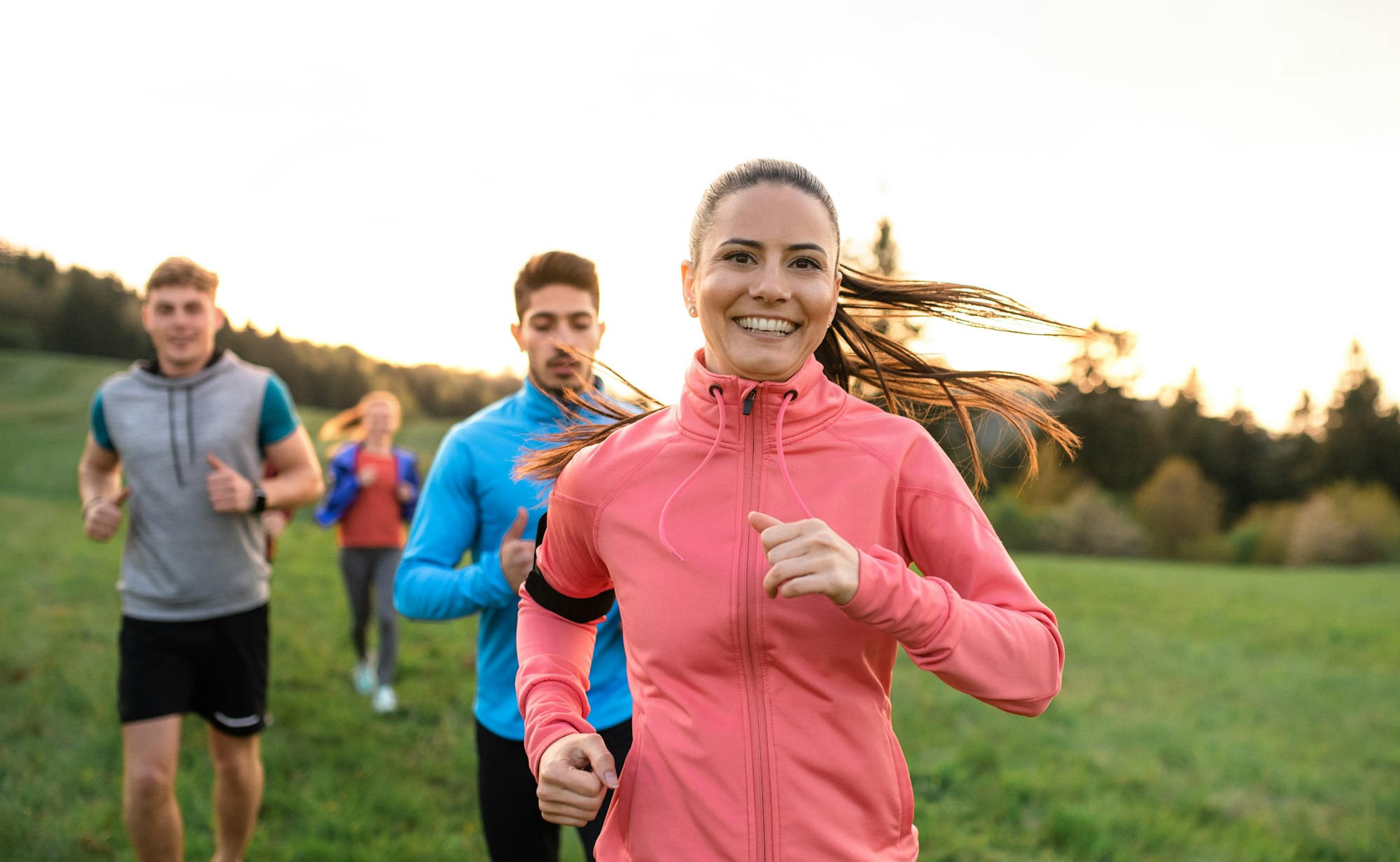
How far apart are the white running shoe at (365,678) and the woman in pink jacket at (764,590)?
582 cm

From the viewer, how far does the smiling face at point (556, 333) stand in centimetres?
317

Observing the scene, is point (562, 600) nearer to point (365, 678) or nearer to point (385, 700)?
point (385, 700)

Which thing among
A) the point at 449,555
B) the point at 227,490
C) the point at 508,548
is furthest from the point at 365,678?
the point at 508,548

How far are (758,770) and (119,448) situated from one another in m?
3.43

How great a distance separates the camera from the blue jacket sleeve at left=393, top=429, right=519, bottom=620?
113 inches

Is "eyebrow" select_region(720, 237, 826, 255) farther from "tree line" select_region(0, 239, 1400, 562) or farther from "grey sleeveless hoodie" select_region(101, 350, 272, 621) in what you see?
"tree line" select_region(0, 239, 1400, 562)

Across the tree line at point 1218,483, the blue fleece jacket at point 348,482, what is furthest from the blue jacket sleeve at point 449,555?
the tree line at point 1218,483

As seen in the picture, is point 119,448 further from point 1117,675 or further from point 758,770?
point 1117,675

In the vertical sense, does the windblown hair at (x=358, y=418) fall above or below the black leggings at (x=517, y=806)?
above

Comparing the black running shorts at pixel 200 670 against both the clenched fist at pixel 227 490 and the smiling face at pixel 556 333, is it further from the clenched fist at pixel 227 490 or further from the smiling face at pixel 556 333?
the smiling face at pixel 556 333

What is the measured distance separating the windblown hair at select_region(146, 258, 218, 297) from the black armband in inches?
105

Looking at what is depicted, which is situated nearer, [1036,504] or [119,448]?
[119,448]

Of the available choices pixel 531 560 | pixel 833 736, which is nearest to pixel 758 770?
pixel 833 736

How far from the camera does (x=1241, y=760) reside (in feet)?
23.5
